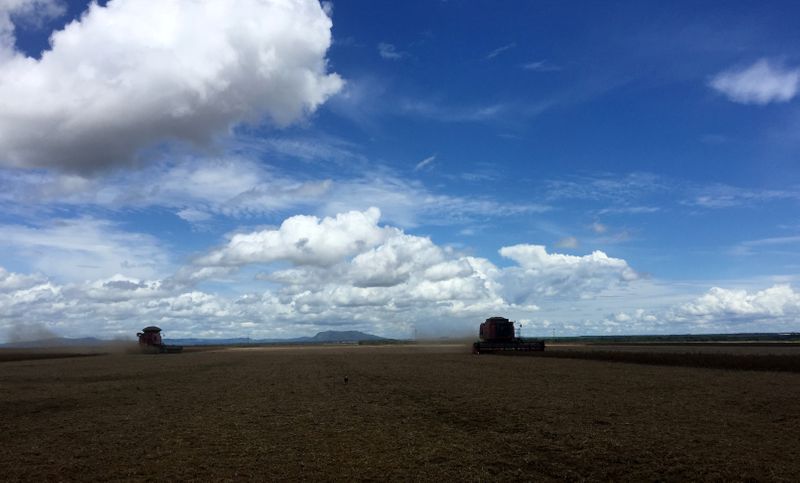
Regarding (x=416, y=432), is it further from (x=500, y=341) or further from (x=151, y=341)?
(x=151, y=341)

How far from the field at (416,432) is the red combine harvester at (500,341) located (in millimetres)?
44442

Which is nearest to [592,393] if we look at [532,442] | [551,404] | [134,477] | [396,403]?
[551,404]

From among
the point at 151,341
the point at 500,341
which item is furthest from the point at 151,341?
the point at 500,341

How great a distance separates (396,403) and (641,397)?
10.9 meters

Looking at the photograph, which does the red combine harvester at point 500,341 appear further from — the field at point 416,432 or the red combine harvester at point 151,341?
the red combine harvester at point 151,341

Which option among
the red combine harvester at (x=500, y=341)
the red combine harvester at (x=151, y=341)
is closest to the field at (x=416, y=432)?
the red combine harvester at (x=500, y=341)

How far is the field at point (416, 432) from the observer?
540 inches

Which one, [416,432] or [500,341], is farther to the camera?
[500,341]

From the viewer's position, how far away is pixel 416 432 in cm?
1850

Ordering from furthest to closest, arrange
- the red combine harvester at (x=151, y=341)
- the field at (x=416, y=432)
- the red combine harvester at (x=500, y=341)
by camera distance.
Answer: the red combine harvester at (x=151, y=341), the red combine harvester at (x=500, y=341), the field at (x=416, y=432)

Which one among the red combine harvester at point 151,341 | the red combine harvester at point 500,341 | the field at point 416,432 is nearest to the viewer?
the field at point 416,432

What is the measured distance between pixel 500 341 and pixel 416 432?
64422 millimetres

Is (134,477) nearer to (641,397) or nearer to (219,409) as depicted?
(219,409)

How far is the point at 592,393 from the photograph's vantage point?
27984 mm
